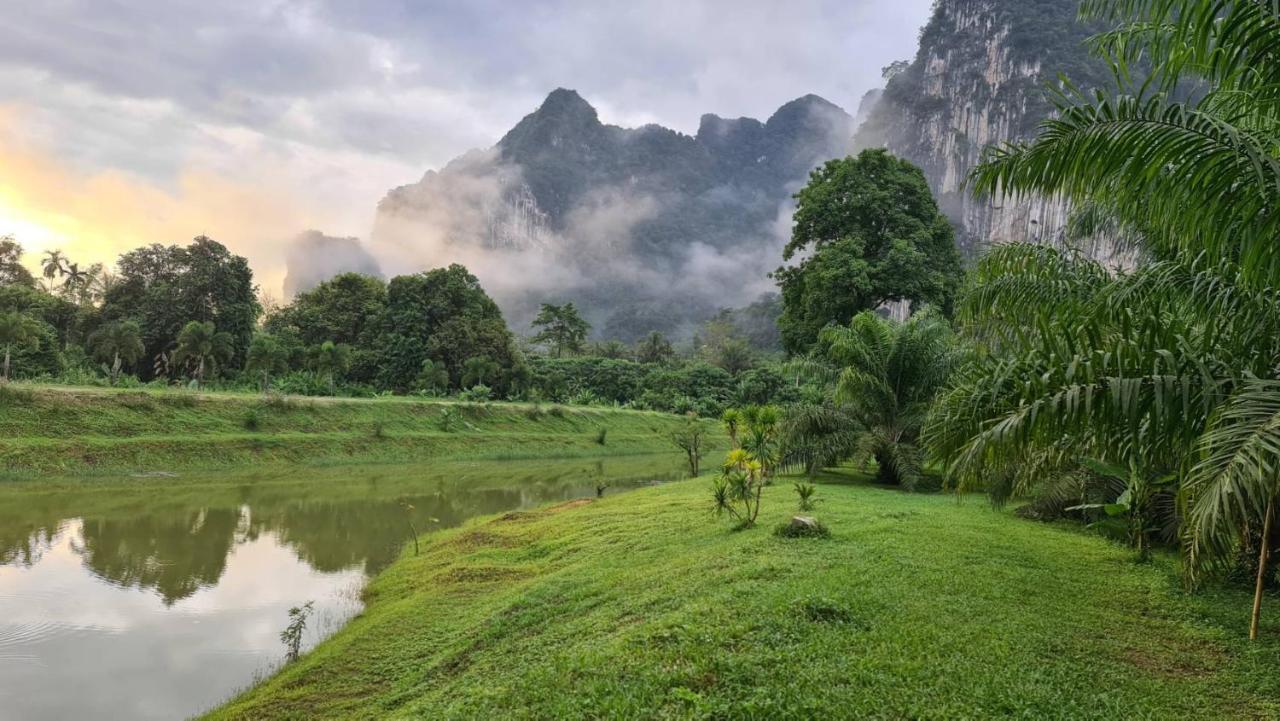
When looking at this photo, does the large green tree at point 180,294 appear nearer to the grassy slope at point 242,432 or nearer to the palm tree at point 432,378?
the palm tree at point 432,378

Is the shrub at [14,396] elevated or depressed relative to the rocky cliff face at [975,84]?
depressed

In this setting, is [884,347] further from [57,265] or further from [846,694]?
[57,265]

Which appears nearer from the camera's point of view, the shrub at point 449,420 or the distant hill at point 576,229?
the shrub at point 449,420

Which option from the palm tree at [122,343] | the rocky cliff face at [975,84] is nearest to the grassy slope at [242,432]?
the palm tree at [122,343]

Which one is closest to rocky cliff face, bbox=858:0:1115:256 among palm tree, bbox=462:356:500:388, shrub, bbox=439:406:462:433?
palm tree, bbox=462:356:500:388

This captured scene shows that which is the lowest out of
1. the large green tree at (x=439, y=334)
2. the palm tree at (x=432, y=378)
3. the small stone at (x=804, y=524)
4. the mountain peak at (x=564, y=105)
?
the small stone at (x=804, y=524)

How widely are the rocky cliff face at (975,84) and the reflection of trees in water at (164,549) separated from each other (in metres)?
76.4

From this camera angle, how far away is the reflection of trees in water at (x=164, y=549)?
10625 millimetres

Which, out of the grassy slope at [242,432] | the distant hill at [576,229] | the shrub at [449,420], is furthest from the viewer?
the distant hill at [576,229]

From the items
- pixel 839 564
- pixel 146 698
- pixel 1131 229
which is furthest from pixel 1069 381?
pixel 146 698

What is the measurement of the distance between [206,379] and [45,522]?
2385 cm

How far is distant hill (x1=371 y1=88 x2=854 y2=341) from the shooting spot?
161m

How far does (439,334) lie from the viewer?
150ft

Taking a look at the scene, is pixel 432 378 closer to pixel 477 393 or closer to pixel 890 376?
pixel 477 393
